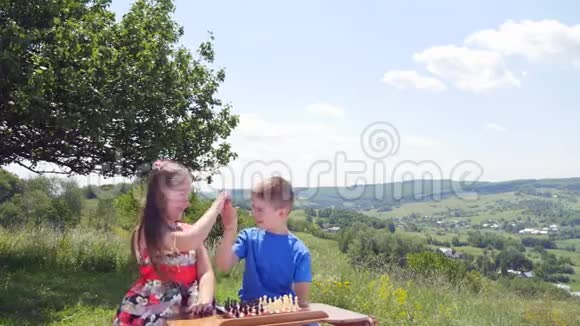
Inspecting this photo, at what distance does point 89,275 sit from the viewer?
11531 mm

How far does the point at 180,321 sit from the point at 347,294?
227 inches

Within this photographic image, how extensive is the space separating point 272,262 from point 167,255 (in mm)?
657

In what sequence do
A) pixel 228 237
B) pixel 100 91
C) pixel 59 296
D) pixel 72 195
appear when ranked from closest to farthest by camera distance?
pixel 228 237, pixel 59 296, pixel 100 91, pixel 72 195

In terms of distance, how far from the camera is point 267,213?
11.4ft

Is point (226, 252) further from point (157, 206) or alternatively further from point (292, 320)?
point (292, 320)

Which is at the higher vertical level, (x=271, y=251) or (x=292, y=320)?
(x=271, y=251)

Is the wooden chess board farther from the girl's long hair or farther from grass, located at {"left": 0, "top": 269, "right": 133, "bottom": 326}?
grass, located at {"left": 0, "top": 269, "right": 133, "bottom": 326}

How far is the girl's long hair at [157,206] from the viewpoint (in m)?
3.17

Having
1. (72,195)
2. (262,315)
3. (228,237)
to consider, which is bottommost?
(72,195)

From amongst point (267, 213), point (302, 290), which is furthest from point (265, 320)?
point (267, 213)

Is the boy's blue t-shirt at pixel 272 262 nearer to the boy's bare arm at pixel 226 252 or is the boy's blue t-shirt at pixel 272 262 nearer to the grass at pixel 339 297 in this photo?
the boy's bare arm at pixel 226 252

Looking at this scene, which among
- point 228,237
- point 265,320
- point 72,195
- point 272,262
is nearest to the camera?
point 265,320

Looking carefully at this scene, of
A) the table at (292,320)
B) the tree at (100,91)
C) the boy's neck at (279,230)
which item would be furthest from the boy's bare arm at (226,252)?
the tree at (100,91)

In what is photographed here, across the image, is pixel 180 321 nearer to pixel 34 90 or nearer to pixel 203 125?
pixel 34 90
